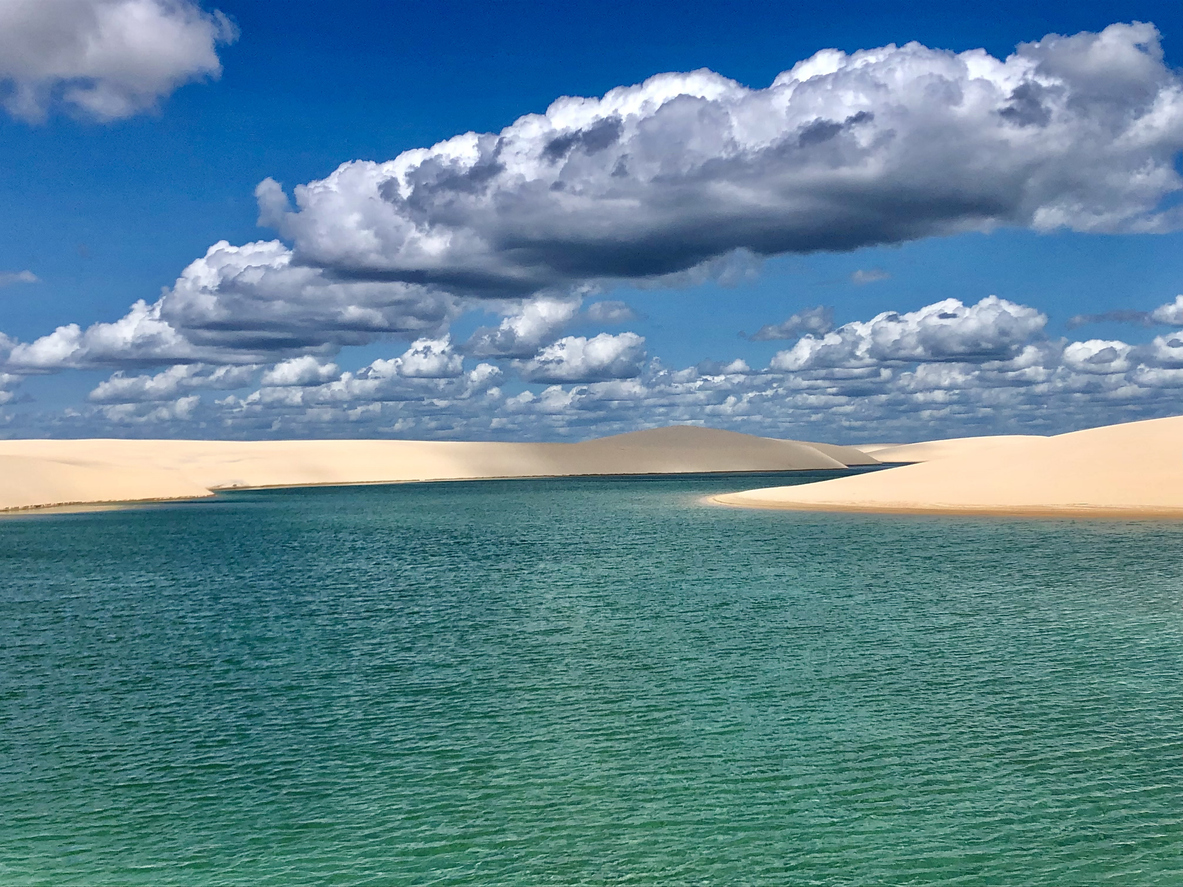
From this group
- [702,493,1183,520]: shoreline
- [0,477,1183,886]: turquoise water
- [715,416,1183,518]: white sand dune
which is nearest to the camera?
[0,477,1183,886]: turquoise water

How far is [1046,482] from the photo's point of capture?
7369cm

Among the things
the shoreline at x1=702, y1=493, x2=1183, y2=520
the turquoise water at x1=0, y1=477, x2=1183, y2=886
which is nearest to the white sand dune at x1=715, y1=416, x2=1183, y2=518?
the shoreline at x1=702, y1=493, x2=1183, y2=520

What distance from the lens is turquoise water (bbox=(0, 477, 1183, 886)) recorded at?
12016mm

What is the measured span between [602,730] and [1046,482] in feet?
216

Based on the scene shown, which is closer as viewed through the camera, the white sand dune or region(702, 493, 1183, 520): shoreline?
region(702, 493, 1183, 520): shoreline

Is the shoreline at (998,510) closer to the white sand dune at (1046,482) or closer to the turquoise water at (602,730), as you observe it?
the white sand dune at (1046,482)

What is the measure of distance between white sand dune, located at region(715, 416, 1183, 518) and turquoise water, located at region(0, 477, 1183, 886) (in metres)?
34.4

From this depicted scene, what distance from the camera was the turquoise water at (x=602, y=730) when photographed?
12.0 m

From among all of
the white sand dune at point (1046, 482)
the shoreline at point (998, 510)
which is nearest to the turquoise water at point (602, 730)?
the shoreline at point (998, 510)

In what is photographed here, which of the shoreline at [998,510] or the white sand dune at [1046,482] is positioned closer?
the shoreline at [998,510]

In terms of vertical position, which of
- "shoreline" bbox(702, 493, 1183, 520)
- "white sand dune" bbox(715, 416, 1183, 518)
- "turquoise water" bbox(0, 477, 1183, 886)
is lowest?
"turquoise water" bbox(0, 477, 1183, 886)

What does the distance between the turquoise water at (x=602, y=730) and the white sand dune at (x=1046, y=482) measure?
34.4 metres

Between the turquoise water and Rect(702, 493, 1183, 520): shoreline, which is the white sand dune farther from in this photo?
the turquoise water

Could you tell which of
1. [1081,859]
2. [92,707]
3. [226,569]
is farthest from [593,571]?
[1081,859]
